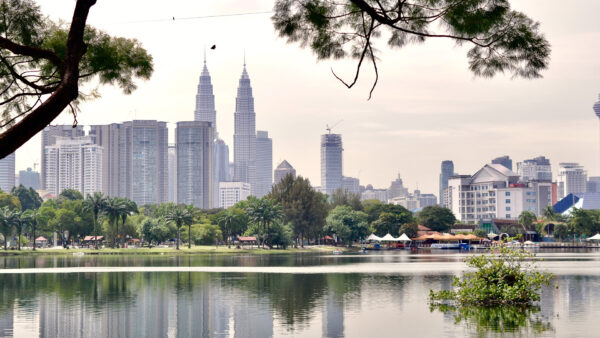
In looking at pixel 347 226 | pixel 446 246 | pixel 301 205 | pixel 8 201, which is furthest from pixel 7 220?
pixel 446 246

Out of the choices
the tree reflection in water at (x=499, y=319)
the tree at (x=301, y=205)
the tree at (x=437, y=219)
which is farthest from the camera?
the tree at (x=437, y=219)

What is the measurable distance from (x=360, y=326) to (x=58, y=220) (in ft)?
397

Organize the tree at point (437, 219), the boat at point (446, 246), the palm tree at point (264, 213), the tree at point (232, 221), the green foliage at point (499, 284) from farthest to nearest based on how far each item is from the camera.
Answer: the tree at point (437, 219) < the boat at point (446, 246) < the tree at point (232, 221) < the palm tree at point (264, 213) < the green foliage at point (499, 284)

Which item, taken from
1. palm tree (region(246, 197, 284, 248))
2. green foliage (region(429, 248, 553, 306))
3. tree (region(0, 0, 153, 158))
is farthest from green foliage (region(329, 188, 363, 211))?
tree (region(0, 0, 153, 158))

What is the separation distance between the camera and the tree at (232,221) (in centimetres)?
15011

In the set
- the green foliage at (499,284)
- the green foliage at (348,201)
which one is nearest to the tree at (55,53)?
the green foliage at (499,284)

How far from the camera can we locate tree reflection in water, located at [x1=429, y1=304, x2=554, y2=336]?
26.3m

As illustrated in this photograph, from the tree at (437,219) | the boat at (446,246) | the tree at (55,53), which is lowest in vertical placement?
the boat at (446,246)

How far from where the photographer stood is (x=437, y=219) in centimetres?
18550

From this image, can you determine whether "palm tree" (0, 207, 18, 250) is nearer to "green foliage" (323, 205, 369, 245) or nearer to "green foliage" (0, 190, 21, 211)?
"green foliage" (0, 190, 21, 211)

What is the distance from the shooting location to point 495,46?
14.3m

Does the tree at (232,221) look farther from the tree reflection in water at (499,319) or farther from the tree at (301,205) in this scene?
the tree reflection in water at (499,319)

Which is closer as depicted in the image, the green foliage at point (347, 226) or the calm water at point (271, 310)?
the calm water at point (271, 310)

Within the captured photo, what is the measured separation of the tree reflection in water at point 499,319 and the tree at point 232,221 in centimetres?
11790
